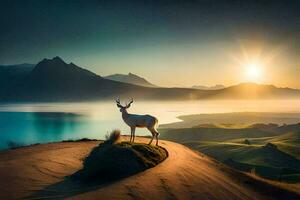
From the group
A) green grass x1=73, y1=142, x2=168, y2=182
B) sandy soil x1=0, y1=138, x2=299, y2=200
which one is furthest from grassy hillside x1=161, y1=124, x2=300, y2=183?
green grass x1=73, y1=142, x2=168, y2=182

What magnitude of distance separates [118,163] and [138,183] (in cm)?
270

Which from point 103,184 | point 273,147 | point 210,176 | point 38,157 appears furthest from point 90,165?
point 273,147

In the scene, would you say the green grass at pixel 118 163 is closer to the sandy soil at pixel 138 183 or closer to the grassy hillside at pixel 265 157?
the sandy soil at pixel 138 183

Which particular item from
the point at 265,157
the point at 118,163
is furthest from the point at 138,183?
the point at 265,157

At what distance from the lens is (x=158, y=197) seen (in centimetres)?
1853

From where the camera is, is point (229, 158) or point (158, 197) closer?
point (158, 197)

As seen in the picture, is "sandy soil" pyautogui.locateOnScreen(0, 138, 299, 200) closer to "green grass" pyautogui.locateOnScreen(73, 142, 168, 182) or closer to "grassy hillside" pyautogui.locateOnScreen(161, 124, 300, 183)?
"green grass" pyautogui.locateOnScreen(73, 142, 168, 182)

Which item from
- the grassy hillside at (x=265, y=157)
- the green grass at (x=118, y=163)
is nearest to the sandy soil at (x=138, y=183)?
the green grass at (x=118, y=163)

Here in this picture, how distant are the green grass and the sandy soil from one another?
2.36 feet

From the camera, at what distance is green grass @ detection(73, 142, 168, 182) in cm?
2136

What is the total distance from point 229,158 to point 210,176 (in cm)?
4983

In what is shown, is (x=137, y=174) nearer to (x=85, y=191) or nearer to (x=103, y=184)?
(x=103, y=184)

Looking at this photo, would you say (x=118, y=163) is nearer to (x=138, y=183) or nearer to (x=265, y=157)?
(x=138, y=183)

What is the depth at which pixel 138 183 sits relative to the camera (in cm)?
1977
